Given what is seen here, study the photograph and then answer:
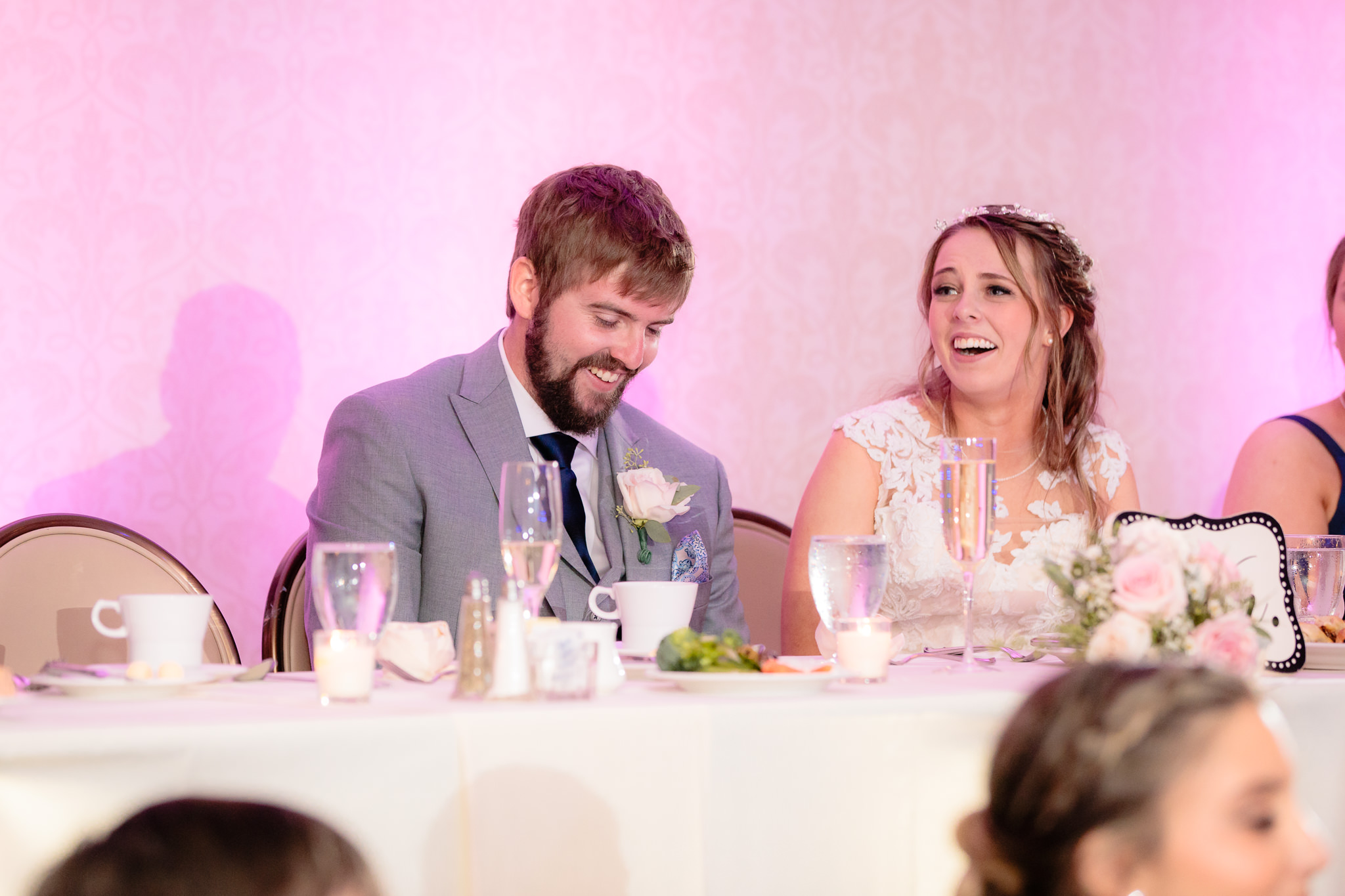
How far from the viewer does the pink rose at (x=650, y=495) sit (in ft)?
8.89

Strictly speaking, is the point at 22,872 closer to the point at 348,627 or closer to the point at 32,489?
the point at 348,627

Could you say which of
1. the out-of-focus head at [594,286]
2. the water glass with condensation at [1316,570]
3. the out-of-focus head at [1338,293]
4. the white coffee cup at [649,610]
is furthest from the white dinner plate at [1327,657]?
the out-of-focus head at [1338,293]

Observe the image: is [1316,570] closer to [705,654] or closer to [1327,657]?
[1327,657]

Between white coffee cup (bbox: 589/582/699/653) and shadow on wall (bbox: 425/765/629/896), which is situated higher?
white coffee cup (bbox: 589/582/699/653)

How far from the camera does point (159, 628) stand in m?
1.72

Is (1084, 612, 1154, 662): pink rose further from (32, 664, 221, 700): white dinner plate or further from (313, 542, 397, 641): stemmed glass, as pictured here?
(32, 664, 221, 700): white dinner plate

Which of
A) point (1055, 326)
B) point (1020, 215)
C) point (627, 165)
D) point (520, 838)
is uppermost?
point (627, 165)

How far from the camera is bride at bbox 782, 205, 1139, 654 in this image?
3.11 meters

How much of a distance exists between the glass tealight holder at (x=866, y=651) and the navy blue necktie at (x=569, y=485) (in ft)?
3.64

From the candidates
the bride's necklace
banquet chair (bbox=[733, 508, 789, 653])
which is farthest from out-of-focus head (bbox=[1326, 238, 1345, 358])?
banquet chair (bbox=[733, 508, 789, 653])

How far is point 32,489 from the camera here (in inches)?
131

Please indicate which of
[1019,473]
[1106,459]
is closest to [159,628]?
[1019,473]

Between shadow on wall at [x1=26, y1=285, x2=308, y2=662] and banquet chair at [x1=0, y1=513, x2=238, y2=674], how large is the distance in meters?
0.55

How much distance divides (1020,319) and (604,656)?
2.04 m
